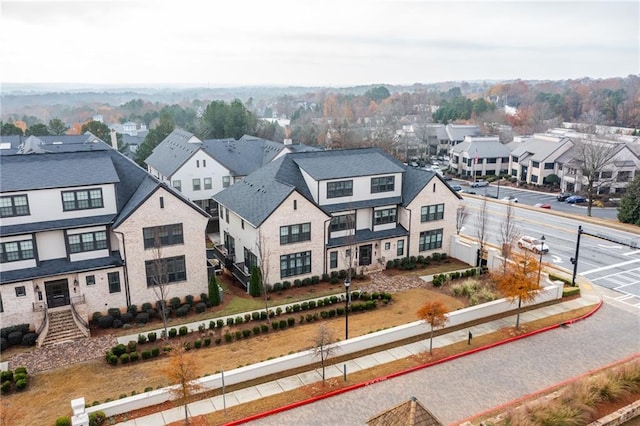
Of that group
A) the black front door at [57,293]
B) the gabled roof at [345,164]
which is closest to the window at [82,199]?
the black front door at [57,293]

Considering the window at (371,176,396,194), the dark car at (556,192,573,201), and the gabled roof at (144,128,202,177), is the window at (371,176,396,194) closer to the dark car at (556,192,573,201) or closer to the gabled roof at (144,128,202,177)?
the gabled roof at (144,128,202,177)

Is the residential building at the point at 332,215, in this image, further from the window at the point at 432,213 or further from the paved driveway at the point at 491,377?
the paved driveway at the point at 491,377

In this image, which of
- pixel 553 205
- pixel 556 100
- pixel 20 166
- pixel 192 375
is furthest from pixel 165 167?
pixel 556 100

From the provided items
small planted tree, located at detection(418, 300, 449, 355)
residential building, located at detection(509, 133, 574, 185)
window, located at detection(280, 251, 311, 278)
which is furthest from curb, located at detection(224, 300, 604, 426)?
residential building, located at detection(509, 133, 574, 185)

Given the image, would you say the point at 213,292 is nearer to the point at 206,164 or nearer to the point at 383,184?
the point at 383,184

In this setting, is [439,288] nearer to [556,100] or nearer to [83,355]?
[83,355]

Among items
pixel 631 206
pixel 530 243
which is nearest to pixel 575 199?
pixel 631 206
